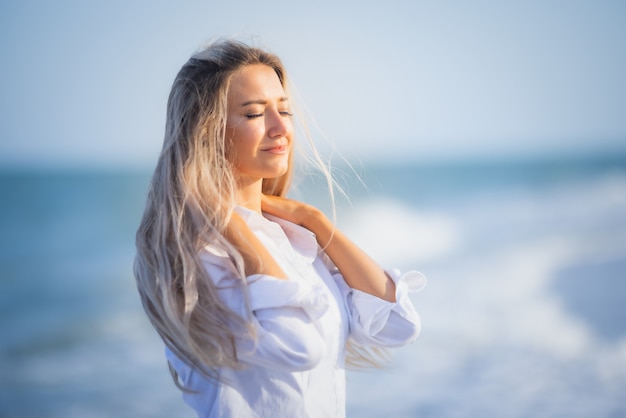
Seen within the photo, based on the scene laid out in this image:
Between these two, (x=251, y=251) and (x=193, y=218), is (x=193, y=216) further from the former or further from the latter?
(x=251, y=251)

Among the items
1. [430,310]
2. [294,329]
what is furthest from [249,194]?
[430,310]

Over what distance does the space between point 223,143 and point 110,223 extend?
673 inches

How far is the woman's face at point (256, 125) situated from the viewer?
2.27 m

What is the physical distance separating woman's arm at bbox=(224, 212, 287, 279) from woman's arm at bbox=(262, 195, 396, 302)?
29cm

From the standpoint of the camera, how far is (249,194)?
2.39m

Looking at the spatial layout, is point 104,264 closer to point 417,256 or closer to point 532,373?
point 417,256

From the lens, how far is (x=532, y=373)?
710 centimetres

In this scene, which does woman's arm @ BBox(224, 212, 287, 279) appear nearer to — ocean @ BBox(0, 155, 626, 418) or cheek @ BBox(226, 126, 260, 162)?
cheek @ BBox(226, 126, 260, 162)

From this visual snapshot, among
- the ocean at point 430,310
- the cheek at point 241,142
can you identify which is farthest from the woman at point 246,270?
the ocean at point 430,310

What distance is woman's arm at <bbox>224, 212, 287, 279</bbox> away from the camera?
6.89 feet

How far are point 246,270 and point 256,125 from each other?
0.48m

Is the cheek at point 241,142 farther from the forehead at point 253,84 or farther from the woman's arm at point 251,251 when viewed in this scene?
the woman's arm at point 251,251

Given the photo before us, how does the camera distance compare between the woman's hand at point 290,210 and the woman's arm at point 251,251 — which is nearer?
the woman's arm at point 251,251

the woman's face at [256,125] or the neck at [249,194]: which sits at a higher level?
the woman's face at [256,125]
